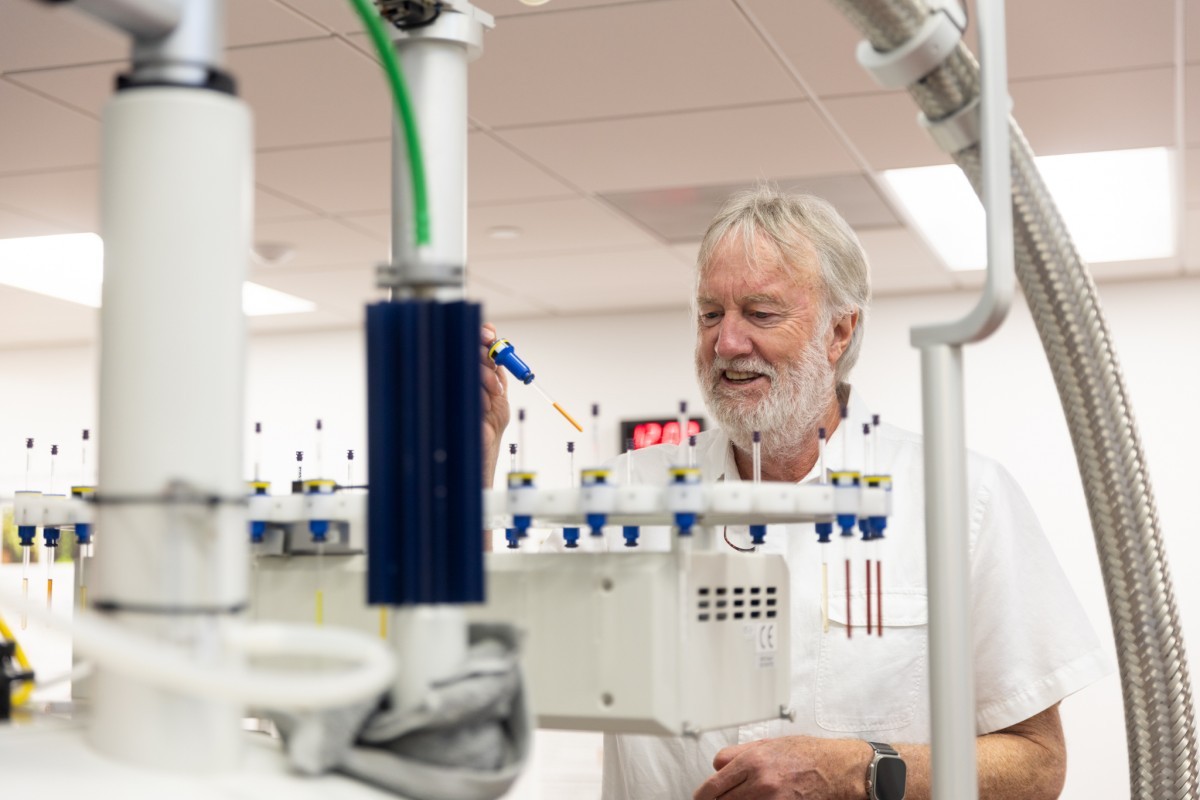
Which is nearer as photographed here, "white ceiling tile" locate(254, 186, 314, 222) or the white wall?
"white ceiling tile" locate(254, 186, 314, 222)

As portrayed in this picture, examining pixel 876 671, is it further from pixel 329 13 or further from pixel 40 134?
pixel 40 134

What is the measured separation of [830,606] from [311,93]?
193cm

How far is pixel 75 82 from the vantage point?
112 inches

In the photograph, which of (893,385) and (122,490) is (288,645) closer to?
(122,490)

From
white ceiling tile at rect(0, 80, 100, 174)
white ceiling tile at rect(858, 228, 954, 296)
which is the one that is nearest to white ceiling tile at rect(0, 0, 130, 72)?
white ceiling tile at rect(0, 80, 100, 174)

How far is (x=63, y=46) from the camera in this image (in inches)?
104

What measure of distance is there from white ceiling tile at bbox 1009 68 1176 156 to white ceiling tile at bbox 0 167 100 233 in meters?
2.47

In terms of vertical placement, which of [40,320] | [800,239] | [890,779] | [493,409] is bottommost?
[890,779]

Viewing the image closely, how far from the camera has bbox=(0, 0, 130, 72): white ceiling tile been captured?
2.47m

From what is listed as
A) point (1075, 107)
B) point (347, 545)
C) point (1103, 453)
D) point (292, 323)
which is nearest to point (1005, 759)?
point (1103, 453)

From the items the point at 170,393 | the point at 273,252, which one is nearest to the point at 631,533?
the point at 170,393

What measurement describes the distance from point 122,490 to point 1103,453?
588 millimetres

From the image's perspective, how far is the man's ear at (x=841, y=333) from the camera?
1878mm

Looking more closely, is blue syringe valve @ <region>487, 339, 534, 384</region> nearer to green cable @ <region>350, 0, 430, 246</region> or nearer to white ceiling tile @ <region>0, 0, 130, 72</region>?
green cable @ <region>350, 0, 430, 246</region>
